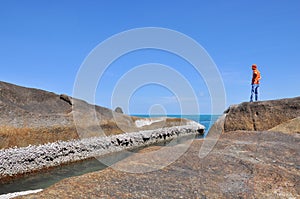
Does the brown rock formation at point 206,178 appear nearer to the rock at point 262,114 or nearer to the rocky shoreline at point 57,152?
the rock at point 262,114

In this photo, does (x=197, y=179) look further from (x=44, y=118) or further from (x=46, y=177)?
(x=44, y=118)

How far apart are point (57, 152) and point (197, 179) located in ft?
43.0

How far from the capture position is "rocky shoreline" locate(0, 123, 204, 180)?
40.6ft

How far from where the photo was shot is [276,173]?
14.3 feet

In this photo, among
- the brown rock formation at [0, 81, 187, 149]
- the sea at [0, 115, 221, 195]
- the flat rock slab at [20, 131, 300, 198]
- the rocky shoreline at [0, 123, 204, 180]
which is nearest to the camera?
the flat rock slab at [20, 131, 300, 198]

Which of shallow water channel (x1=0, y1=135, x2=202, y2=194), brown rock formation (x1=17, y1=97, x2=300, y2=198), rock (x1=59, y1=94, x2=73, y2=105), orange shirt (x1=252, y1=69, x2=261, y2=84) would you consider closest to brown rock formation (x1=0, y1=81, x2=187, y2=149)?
rock (x1=59, y1=94, x2=73, y2=105)

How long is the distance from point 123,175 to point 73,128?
651 inches

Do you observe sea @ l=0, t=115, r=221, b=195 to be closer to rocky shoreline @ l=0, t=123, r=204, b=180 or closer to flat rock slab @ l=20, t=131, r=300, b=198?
rocky shoreline @ l=0, t=123, r=204, b=180

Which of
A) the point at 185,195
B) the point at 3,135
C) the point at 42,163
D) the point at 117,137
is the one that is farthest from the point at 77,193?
the point at 117,137

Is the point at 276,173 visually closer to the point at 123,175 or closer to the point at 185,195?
the point at 185,195

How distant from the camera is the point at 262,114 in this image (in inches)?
554

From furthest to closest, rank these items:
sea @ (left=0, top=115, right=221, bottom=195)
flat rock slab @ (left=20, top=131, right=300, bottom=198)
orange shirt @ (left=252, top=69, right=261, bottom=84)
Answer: orange shirt @ (left=252, top=69, right=261, bottom=84)
sea @ (left=0, top=115, right=221, bottom=195)
flat rock slab @ (left=20, top=131, right=300, bottom=198)

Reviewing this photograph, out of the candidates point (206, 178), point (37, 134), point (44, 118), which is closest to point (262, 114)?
point (206, 178)

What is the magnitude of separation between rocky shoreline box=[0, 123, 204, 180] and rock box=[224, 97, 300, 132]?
9.92 metres
